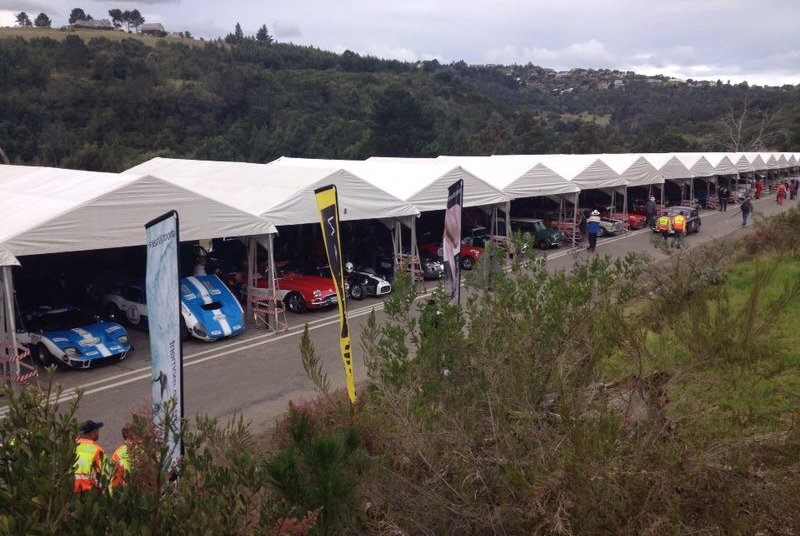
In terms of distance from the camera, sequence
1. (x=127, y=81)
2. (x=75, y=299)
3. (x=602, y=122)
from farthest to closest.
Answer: (x=602, y=122)
(x=127, y=81)
(x=75, y=299)

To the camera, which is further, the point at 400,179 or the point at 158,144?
the point at 158,144

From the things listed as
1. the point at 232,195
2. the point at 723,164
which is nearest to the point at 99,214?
the point at 232,195

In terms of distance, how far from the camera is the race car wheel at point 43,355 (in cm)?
1227

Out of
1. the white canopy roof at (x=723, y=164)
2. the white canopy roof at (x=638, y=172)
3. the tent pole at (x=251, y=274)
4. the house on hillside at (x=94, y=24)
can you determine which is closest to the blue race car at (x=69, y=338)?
the tent pole at (x=251, y=274)

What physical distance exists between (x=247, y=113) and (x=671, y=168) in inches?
1663

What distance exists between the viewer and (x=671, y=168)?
109ft

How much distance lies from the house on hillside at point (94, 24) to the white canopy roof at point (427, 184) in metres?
95.4

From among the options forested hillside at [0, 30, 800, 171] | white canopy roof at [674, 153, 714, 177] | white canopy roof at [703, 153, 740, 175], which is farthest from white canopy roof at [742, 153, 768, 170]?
forested hillside at [0, 30, 800, 171]

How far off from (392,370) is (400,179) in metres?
16.5

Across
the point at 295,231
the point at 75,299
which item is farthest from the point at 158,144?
the point at 75,299

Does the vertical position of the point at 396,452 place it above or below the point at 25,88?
below

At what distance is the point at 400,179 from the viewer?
71.2 feet

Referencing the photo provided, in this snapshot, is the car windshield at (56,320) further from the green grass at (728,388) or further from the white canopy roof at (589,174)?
the white canopy roof at (589,174)

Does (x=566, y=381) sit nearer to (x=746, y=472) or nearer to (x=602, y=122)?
(x=746, y=472)
